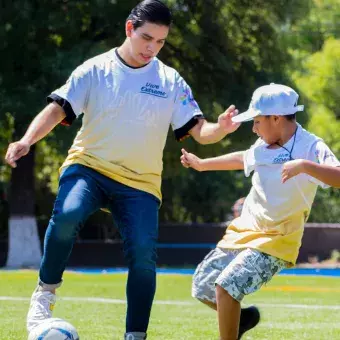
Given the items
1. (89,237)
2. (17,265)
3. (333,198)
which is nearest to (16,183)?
(17,265)

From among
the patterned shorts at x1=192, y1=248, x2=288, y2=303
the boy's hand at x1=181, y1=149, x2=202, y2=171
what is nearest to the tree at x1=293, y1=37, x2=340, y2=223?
the boy's hand at x1=181, y1=149, x2=202, y2=171

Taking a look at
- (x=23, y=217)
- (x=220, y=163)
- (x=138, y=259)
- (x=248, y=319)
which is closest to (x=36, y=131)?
(x=138, y=259)

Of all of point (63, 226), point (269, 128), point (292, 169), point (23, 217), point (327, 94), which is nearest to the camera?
point (292, 169)

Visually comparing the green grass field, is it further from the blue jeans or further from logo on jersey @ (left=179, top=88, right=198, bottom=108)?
logo on jersey @ (left=179, top=88, right=198, bottom=108)

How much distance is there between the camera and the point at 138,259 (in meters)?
6.00

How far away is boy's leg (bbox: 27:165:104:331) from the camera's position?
19.6 ft

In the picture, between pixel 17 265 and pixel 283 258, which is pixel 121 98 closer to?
pixel 283 258

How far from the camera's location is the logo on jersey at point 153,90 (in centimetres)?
617

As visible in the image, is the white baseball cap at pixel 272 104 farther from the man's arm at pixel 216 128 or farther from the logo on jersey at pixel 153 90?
the logo on jersey at pixel 153 90

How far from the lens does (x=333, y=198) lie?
126 feet

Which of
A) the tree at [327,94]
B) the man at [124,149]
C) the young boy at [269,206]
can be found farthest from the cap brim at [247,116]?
the tree at [327,94]

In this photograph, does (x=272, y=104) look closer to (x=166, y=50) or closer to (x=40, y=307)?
(x=40, y=307)

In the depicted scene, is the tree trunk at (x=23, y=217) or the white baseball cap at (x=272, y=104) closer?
the white baseball cap at (x=272, y=104)

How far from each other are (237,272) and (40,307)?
3.76 ft
